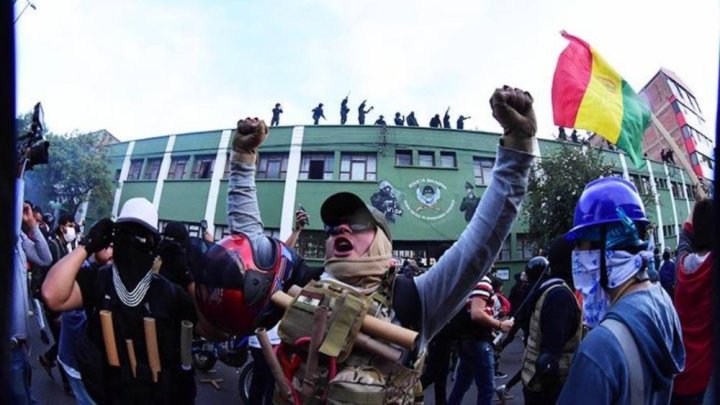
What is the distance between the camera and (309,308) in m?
1.66

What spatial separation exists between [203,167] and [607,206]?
2519 cm

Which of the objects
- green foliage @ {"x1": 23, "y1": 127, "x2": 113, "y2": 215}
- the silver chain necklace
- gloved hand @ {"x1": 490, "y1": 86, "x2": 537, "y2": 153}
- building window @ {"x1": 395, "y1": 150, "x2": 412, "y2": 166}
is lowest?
the silver chain necklace

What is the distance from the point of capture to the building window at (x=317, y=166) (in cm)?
2341

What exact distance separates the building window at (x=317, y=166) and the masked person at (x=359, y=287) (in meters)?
21.6

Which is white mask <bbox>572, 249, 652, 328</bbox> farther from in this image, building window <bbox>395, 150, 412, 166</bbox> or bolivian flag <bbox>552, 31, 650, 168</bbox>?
building window <bbox>395, 150, 412, 166</bbox>

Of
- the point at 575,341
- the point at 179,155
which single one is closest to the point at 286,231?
the point at 179,155

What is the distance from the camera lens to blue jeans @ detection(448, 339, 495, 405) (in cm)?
451

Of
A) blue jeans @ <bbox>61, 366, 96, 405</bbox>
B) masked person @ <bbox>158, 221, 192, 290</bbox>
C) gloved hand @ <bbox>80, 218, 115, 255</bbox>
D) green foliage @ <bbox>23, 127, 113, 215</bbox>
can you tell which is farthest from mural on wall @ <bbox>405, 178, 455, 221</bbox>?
gloved hand @ <bbox>80, 218, 115, 255</bbox>

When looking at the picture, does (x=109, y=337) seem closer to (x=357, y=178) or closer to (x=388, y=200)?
(x=388, y=200)

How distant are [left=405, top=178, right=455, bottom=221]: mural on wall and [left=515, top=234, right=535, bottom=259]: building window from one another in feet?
13.0

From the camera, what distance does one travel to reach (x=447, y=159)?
78.6 ft

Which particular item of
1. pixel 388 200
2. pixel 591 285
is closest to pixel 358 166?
pixel 388 200

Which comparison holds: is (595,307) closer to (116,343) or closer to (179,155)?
(116,343)

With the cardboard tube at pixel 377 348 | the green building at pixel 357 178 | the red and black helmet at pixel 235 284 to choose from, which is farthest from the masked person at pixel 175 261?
the green building at pixel 357 178
